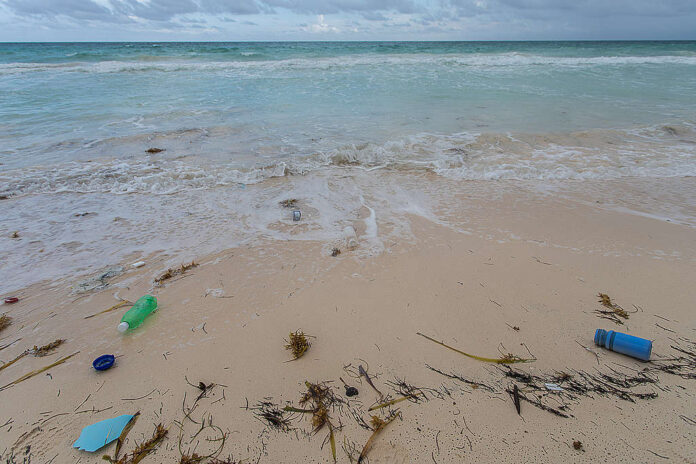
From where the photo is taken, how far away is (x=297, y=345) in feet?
7.20

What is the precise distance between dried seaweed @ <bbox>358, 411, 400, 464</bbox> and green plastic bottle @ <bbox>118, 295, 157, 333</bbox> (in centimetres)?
184

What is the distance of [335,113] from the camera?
30.1 feet

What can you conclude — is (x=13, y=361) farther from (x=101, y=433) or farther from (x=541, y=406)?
(x=541, y=406)

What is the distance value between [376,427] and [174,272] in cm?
221

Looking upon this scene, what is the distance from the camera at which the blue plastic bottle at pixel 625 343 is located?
203 cm

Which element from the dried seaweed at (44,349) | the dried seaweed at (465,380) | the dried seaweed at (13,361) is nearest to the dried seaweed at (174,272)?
the dried seaweed at (44,349)

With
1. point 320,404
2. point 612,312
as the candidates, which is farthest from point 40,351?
point 612,312

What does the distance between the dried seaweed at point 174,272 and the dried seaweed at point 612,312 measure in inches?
132

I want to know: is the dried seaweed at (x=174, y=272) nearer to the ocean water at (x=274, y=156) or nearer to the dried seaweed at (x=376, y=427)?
the ocean water at (x=274, y=156)

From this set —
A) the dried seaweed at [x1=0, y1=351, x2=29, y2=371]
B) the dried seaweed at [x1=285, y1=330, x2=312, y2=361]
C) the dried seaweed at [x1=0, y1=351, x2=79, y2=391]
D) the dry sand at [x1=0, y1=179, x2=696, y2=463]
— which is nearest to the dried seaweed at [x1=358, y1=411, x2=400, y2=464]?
the dry sand at [x1=0, y1=179, x2=696, y2=463]

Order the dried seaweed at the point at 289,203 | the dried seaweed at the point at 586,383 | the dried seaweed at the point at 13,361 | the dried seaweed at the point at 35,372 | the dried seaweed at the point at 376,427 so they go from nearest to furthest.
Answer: the dried seaweed at the point at 376,427 → the dried seaweed at the point at 586,383 → the dried seaweed at the point at 35,372 → the dried seaweed at the point at 13,361 → the dried seaweed at the point at 289,203

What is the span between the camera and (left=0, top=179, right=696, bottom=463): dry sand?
1.67 m

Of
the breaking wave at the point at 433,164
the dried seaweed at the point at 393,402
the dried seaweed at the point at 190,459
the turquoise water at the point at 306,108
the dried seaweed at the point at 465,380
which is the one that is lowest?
the dried seaweed at the point at 190,459

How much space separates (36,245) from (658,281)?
5.85 metres
